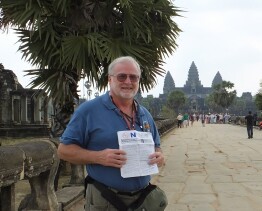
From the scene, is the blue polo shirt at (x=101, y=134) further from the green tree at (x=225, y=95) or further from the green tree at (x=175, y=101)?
the green tree at (x=175, y=101)

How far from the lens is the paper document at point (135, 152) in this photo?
271 cm

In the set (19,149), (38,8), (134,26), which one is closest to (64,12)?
(38,8)

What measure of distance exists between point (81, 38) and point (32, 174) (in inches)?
145

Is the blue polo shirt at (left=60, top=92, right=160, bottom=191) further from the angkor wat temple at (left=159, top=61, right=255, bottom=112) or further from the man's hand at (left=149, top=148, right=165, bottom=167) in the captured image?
the angkor wat temple at (left=159, top=61, right=255, bottom=112)

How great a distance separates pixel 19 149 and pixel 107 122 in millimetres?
1405

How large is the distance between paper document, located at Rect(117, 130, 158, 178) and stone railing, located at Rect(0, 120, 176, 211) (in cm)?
119

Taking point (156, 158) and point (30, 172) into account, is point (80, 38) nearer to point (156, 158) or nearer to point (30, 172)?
point (30, 172)

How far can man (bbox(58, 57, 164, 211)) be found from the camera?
9.06 feet

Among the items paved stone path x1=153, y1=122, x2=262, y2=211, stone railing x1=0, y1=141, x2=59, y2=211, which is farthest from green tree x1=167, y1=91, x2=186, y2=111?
stone railing x1=0, y1=141, x2=59, y2=211

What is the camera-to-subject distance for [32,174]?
4352 mm

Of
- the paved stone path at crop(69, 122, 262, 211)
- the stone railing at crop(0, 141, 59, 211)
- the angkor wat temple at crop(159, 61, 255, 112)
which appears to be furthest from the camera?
the angkor wat temple at crop(159, 61, 255, 112)

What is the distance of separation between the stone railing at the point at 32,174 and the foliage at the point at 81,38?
7.38 feet

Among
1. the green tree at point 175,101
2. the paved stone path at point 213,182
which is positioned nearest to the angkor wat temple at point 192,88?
the green tree at point 175,101

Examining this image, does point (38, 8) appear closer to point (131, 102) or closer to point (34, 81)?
point (34, 81)
